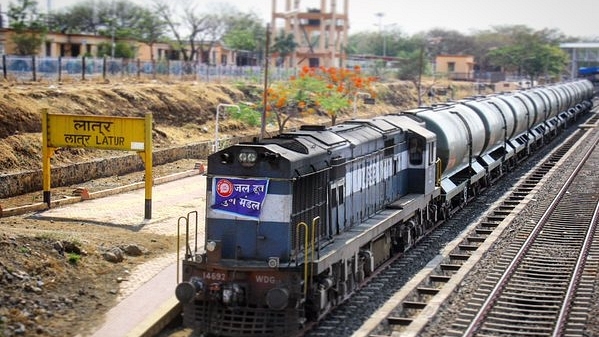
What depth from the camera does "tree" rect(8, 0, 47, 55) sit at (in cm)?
5953

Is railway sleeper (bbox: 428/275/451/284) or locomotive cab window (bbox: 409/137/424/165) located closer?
railway sleeper (bbox: 428/275/451/284)

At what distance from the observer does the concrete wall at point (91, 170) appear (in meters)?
26.5

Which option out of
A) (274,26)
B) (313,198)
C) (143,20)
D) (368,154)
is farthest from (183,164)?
(274,26)

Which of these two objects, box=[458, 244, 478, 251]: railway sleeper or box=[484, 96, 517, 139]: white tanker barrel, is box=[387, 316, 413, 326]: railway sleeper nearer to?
→ box=[458, 244, 478, 251]: railway sleeper

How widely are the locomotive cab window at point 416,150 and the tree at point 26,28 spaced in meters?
42.7

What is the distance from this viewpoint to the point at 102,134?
24.5 meters

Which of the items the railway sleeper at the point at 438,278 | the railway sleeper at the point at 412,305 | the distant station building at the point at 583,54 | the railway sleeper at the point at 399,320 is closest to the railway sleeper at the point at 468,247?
the railway sleeper at the point at 438,278

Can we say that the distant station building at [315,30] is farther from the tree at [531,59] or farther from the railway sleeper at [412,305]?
the railway sleeper at [412,305]

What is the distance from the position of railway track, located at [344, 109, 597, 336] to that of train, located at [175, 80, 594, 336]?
1052 mm

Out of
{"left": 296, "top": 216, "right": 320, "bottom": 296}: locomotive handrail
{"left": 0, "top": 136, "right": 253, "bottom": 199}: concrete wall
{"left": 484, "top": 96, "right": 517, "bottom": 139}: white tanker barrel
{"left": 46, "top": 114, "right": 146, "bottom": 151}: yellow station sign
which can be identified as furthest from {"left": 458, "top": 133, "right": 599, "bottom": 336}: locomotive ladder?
{"left": 0, "top": 136, "right": 253, "bottom": 199}: concrete wall

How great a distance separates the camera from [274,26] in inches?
4156

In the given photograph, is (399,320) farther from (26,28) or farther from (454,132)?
(26,28)

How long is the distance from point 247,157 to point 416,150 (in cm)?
944

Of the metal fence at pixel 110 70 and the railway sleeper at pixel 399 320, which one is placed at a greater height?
the metal fence at pixel 110 70
